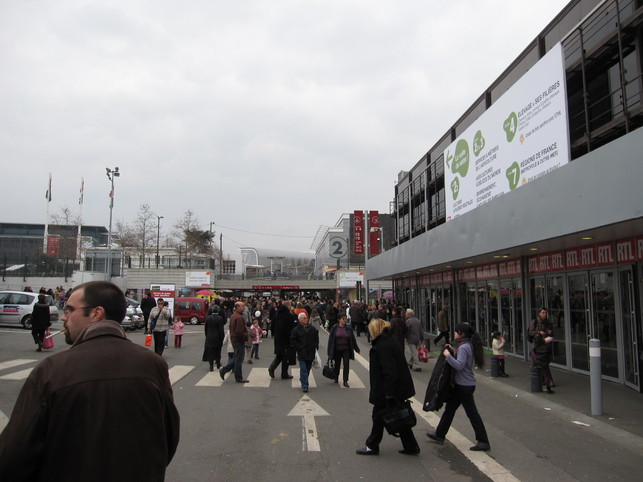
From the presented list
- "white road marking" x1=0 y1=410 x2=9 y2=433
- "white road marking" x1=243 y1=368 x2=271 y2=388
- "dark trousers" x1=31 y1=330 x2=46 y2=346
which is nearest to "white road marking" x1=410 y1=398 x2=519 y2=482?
"white road marking" x1=243 y1=368 x2=271 y2=388

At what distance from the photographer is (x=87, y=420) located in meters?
1.98

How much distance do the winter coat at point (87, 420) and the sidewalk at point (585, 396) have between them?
754cm

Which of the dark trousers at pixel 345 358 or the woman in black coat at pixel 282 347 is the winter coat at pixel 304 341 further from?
the woman in black coat at pixel 282 347

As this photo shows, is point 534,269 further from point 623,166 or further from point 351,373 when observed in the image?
point 623,166

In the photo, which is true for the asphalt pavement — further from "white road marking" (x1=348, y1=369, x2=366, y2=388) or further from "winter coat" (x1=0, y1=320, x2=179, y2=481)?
"winter coat" (x1=0, y1=320, x2=179, y2=481)

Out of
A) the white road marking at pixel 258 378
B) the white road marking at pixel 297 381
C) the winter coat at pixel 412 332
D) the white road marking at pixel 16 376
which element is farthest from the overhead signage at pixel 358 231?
the white road marking at pixel 16 376

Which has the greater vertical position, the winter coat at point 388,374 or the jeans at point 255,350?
the winter coat at point 388,374

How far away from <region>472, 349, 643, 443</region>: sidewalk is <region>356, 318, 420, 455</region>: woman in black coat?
379 centimetres

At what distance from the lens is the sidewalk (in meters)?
7.87

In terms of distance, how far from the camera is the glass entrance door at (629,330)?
10.1m

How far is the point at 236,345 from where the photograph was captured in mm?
10875

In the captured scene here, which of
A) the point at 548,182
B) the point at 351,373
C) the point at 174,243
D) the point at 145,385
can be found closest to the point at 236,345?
the point at 351,373

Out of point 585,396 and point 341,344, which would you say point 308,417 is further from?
point 585,396

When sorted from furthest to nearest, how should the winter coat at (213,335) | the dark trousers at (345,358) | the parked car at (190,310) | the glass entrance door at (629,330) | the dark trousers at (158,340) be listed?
the parked car at (190,310), the dark trousers at (158,340), the winter coat at (213,335), the dark trousers at (345,358), the glass entrance door at (629,330)
